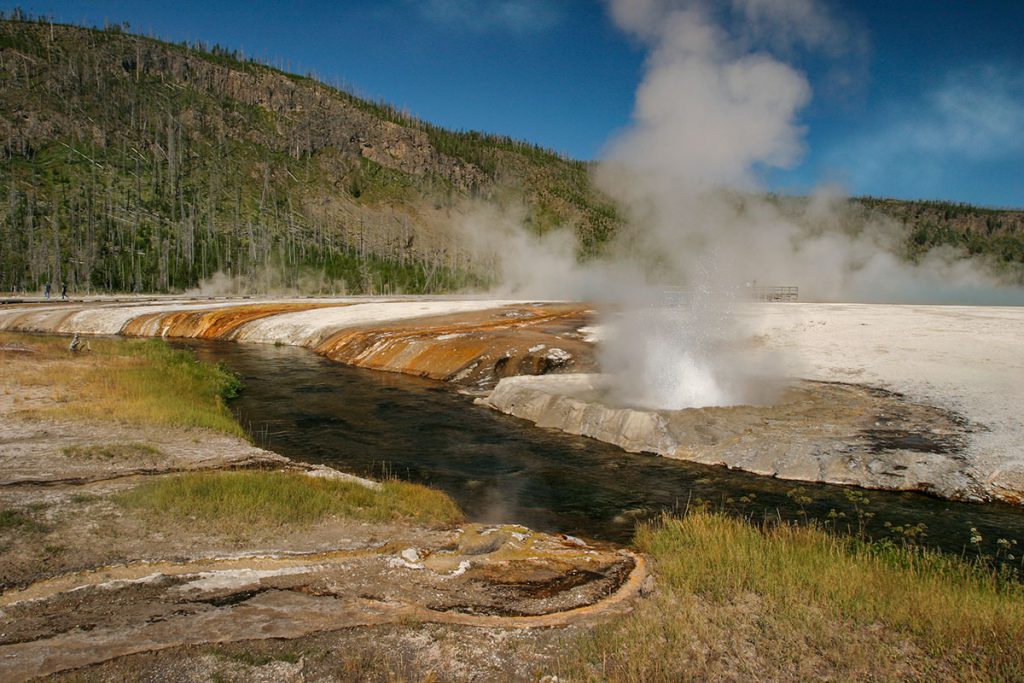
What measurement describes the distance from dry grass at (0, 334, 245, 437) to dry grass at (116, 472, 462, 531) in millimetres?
6139

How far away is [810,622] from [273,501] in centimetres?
857

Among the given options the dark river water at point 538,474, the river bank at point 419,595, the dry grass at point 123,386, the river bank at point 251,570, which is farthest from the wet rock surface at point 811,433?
the dry grass at point 123,386

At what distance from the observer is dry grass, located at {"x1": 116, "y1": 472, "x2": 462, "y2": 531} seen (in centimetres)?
1020

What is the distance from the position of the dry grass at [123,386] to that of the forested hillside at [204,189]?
78.4m

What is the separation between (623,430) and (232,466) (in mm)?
11015

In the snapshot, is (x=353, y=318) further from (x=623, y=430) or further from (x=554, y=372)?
(x=623, y=430)

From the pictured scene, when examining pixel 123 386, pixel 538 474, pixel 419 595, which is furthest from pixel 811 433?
pixel 123 386

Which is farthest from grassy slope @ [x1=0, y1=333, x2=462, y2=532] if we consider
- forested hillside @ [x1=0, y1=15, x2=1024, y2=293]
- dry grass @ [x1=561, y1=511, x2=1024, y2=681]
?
forested hillside @ [x1=0, y1=15, x2=1024, y2=293]

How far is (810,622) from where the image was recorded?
7.04m

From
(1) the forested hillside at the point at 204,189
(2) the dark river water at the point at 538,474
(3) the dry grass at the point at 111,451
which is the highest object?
(1) the forested hillside at the point at 204,189

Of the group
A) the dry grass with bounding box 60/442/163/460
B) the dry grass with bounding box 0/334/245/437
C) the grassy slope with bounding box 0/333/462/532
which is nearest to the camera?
the grassy slope with bounding box 0/333/462/532

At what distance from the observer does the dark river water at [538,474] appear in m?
12.4

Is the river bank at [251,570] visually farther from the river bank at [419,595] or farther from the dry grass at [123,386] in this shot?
the dry grass at [123,386]

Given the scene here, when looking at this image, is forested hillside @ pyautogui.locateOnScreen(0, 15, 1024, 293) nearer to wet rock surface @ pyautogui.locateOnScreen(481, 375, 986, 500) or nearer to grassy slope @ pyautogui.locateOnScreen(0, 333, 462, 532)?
grassy slope @ pyautogui.locateOnScreen(0, 333, 462, 532)
